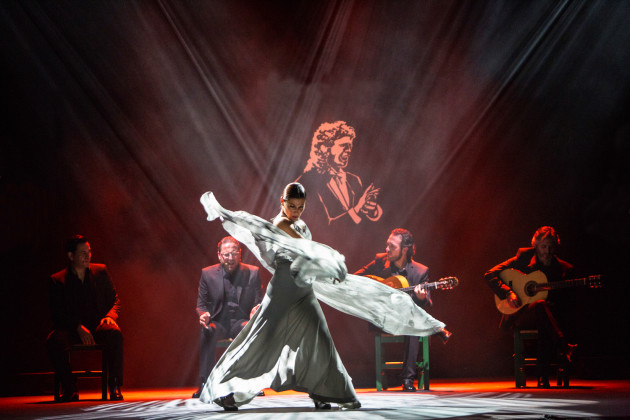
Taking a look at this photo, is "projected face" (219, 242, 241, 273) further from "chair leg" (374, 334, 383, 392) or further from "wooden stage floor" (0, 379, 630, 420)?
"chair leg" (374, 334, 383, 392)

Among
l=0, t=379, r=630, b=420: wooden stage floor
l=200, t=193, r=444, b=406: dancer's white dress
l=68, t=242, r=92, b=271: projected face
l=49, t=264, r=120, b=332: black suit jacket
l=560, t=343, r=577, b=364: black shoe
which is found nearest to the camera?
l=0, t=379, r=630, b=420: wooden stage floor

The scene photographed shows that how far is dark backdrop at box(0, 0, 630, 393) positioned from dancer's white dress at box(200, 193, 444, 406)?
332cm

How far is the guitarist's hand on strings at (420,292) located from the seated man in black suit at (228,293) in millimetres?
1486

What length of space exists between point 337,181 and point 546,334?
2.93 metres

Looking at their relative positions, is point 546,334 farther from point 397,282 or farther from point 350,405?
point 350,405

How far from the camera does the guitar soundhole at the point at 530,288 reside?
6961 millimetres

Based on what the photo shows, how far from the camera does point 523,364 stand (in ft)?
22.3

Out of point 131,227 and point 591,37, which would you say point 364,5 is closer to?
point 591,37

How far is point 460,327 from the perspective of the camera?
27.8 ft

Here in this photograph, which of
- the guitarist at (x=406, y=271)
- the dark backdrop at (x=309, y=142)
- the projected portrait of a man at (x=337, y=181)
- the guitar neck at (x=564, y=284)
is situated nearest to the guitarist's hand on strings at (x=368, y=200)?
the projected portrait of a man at (x=337, y=181)

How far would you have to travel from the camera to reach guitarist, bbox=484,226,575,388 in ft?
21.9

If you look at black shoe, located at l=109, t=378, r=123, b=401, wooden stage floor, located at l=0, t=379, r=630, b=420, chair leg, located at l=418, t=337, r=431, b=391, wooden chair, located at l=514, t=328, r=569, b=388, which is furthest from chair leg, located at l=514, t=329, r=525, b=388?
black shoe, located at l=109, t=378, r=123, b=401

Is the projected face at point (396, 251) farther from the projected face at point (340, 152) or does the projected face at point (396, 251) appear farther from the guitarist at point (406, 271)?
the projected face at point (340, 152)

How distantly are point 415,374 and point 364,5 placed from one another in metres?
4.22
